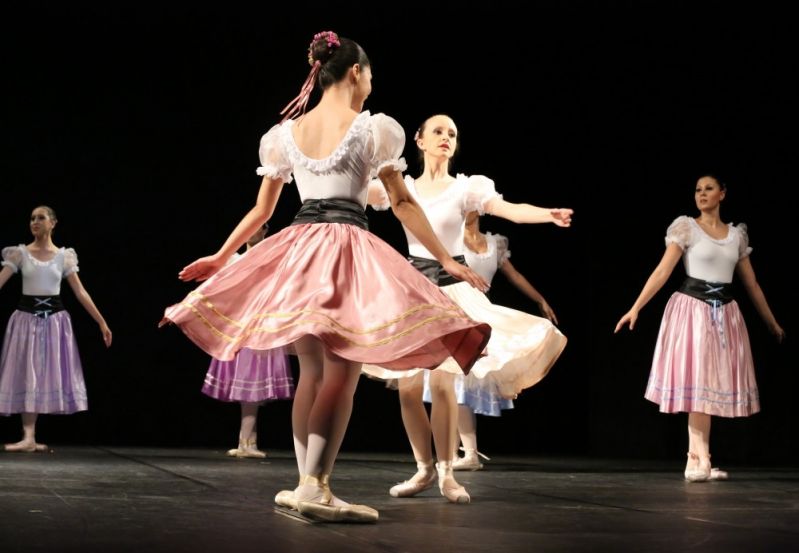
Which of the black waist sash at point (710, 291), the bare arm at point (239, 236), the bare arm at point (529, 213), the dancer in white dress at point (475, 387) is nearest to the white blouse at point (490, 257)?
the dancer in white dress at point (475, 387)

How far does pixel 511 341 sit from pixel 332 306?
4.40ft

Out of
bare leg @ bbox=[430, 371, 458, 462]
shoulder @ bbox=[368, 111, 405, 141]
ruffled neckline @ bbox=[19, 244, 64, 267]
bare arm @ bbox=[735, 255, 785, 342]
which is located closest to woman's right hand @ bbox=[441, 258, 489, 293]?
shoulder @ bbox=[368, 111, 405, 141]

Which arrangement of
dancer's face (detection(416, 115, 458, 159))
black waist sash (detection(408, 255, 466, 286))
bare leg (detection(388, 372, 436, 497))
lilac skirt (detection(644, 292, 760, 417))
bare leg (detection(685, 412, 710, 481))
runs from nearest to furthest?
bare leg (detection(388, 372, 436, 497))
black waist sash (detection(408, 255, 466, 286))
dancer's face (detection(416, 115, 458, 159))
bare leg (detection(685, 412, 710, 481))
lilac skirt (detection(644, 292, 760, 417))

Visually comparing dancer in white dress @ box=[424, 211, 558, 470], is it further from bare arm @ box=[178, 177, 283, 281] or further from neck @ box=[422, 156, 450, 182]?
bare arm @ box=[178, 177, 283, 281]

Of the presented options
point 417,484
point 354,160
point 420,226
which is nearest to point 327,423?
point 420,226

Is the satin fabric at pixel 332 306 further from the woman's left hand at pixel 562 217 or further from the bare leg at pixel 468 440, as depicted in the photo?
the bare leg at pixel 468 440

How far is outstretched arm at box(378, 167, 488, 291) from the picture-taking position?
9.54 feet

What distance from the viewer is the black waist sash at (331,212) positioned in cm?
289

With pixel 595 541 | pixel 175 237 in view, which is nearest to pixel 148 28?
pixel 175 237

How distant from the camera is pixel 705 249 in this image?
4.99 m

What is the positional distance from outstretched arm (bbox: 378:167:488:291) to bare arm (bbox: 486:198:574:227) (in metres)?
0.34

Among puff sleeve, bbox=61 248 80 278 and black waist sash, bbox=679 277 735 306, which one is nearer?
black waist sash, bbox=679 277 735 306

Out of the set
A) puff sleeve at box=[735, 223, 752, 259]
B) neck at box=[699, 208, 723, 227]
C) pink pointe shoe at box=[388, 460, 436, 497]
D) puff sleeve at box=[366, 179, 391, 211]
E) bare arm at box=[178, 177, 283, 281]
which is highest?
neck at box=[699, 208, 723, 227]

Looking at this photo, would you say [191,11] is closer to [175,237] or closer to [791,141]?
[175,237]
